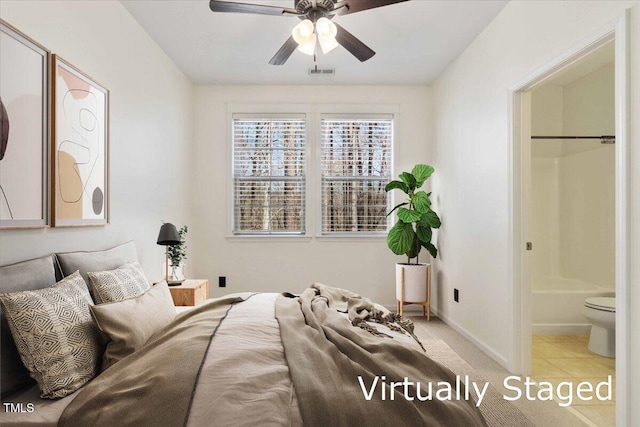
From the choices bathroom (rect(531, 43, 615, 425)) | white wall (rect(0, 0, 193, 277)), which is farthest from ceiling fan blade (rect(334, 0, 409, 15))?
bathroom (rect(531, 43, 615, 425))

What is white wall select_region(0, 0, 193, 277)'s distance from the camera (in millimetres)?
1997

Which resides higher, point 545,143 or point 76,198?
point 545,143

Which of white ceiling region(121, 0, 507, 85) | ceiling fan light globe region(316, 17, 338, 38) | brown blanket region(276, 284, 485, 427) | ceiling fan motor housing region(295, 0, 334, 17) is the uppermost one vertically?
white ceiling region(121, 0, 507, 85)

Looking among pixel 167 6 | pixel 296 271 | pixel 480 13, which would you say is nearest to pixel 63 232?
pixel 167 6

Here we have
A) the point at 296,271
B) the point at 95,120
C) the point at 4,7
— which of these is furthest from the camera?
the point at 296,271

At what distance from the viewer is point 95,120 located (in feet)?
8.16

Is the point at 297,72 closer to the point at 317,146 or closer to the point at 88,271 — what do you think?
the point at 317,146

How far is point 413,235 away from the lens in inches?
167

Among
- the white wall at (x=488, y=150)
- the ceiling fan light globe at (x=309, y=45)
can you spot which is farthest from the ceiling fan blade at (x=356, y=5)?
the white wall at (x=488, y=150)

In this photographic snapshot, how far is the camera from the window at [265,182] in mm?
4789

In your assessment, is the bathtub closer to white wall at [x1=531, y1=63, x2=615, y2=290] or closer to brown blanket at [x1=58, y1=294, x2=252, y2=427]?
white wall at [x1=531, y1=63, x2=615, y2=290]

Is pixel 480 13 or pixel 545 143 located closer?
pixel 480 13

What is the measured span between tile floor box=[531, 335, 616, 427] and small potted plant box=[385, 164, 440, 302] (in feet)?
4.13

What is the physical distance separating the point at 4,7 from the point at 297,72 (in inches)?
114
